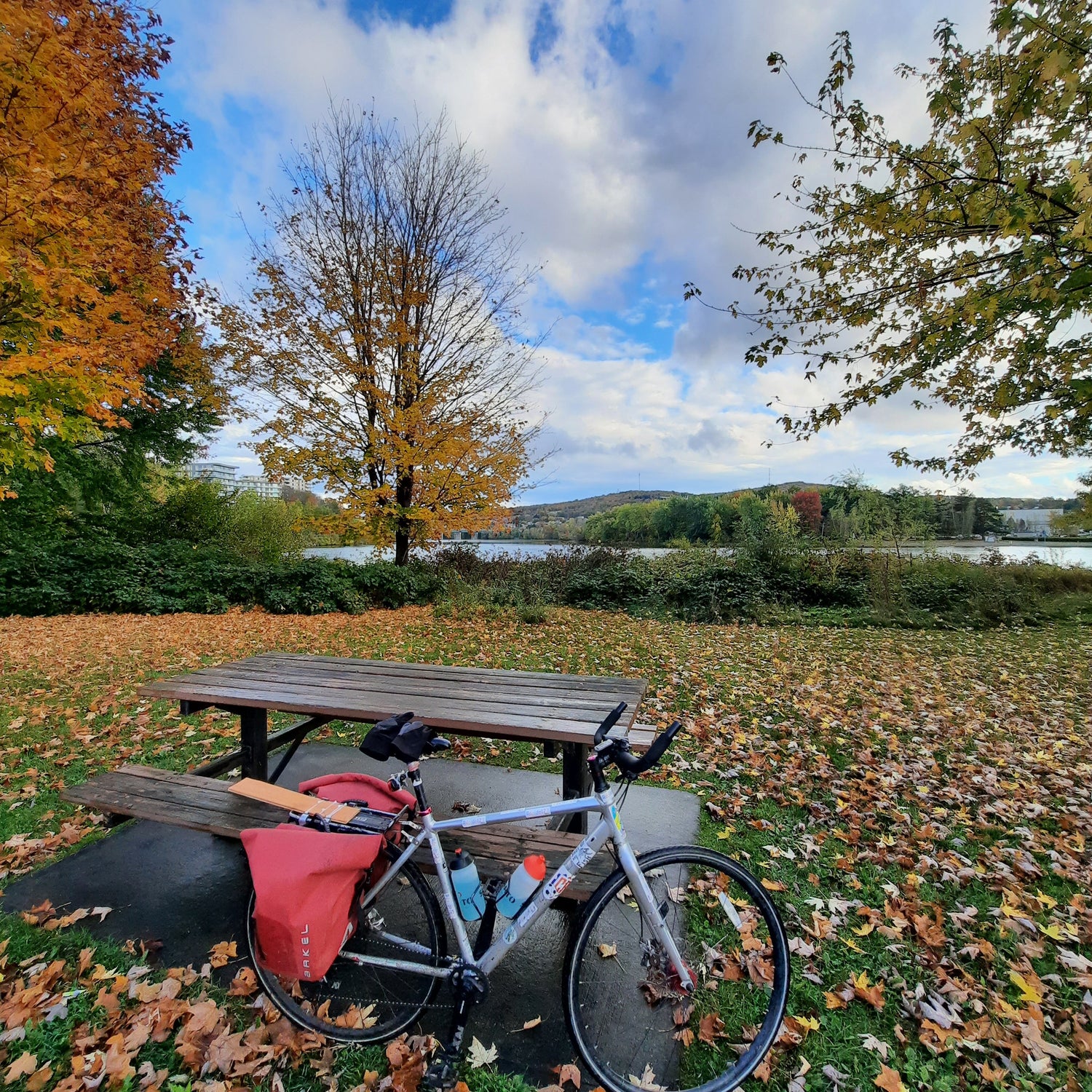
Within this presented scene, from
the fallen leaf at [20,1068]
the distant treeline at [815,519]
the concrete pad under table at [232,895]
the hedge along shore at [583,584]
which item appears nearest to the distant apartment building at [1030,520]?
the distant treeline at [815,519]

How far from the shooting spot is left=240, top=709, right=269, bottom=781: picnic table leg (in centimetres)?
338

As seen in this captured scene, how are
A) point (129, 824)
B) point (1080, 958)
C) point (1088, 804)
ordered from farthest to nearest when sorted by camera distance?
point (1088, 804) < point (129, 824) < point (1080, 958)

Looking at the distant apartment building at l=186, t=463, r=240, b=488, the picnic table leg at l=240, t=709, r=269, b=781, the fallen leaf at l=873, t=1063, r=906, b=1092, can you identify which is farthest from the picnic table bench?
the distant apartment building at l=186, t=463, r=240, b=488

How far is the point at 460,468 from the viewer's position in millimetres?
11906

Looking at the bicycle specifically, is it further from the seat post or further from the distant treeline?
the distant treeline

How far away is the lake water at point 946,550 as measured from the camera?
43.9 ft

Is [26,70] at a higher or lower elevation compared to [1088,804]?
higher

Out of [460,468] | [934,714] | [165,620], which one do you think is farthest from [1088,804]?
[165,620]

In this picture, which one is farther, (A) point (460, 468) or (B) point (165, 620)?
(A) point (460, 468)

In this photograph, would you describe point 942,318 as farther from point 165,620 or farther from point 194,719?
point 165,620

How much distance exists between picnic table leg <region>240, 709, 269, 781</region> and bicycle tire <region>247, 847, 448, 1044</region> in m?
1.56

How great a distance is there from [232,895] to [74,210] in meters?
7.05

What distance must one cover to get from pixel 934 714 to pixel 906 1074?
14.2ft

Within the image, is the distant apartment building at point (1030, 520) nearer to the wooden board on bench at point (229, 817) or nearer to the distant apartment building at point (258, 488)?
the wooden board on bench at point (229, 817)
